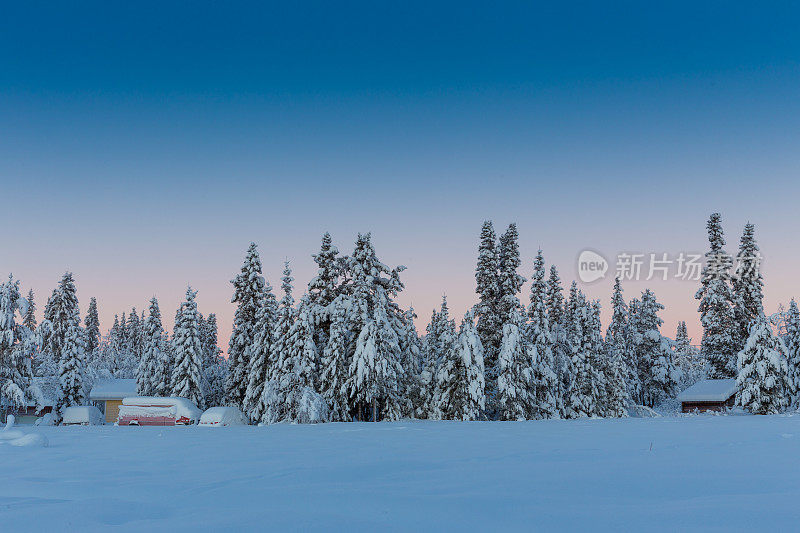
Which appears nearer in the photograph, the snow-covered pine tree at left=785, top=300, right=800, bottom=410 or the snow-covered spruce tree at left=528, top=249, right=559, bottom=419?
the snow-covered spruce tree at left=528, top=249, right=559, bottom=419

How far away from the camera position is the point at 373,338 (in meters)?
37.0

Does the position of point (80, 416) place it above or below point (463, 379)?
below

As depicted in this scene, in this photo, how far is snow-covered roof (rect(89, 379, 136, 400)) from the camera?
189 ft

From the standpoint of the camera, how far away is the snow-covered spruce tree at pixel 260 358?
41812 millimetres

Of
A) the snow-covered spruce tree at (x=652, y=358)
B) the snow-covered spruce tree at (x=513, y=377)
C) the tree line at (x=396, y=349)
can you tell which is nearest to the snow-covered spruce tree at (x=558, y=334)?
the tree line at (x=396, y=349)

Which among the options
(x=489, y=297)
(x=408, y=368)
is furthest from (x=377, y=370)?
(x=489, y=297)

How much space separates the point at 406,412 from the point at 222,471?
98.9 ft

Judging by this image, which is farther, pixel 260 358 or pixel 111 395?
pixel 111 395

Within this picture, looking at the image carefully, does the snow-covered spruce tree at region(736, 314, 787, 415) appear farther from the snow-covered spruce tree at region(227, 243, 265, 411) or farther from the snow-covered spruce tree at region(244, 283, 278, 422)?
the snow-covered spruce tree at region(227, 243, 265, 411)

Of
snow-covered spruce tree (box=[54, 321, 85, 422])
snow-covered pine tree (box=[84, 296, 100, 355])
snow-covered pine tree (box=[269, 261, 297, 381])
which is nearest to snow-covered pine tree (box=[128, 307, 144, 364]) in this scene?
snow-covered pine tree (box=[84, 296, 100, 355])

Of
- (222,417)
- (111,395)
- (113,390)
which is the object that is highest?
(222,417)

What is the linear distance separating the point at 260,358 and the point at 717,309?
138 feet

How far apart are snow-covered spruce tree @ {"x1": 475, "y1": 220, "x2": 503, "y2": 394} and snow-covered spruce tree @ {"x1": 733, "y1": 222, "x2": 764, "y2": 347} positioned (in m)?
26.1

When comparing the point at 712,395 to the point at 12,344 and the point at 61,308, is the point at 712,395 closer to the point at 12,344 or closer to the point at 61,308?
the point at 12,344
